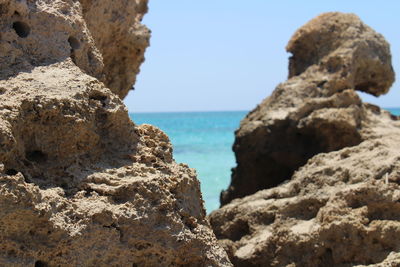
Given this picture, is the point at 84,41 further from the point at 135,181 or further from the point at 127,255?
the point at 127,255

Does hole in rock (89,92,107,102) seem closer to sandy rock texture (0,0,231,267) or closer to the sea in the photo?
sandy rock texture (0,0,231,267)

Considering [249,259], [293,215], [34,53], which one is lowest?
[249,259]

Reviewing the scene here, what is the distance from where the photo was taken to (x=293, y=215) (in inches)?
200

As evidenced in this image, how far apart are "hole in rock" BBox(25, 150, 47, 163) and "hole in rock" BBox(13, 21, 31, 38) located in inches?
27.3

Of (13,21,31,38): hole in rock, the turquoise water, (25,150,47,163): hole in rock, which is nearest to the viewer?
(25,150,47,163): hole in rock

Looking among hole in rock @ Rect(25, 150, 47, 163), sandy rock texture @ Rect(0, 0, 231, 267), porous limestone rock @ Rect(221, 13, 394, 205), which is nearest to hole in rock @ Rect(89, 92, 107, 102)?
sandy rock texture @ Rect(0, 0, 231, 267)

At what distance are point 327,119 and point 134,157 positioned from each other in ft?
13.8

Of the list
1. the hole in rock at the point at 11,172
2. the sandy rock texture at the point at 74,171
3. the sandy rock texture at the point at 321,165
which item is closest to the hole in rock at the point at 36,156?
the sandy rock texture at the point at 74,171

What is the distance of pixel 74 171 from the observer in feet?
10.5

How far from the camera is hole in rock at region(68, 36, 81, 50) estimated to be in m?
3.70

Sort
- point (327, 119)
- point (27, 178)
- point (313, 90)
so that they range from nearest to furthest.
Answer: point (27, 178) < point (327, 119) < point (313, 90)

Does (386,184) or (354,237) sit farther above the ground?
(386,184)

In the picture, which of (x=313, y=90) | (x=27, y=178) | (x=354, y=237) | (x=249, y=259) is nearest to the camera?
(x=27, y=178)

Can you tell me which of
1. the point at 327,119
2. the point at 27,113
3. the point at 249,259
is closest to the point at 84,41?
the point at 27,113
